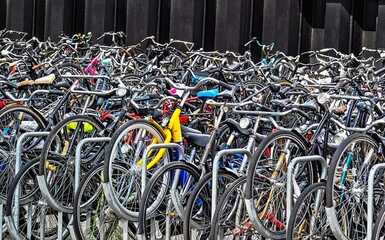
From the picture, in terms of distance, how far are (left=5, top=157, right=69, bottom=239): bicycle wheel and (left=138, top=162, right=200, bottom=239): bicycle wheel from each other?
846 mm

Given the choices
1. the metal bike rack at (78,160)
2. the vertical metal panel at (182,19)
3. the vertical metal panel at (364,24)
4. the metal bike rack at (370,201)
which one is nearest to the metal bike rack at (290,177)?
the metal bike rack at (370,201)

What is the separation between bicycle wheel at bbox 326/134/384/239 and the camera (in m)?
5.80

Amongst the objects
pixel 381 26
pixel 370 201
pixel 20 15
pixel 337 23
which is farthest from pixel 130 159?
pixel 20 15

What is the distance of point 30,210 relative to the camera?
22.0 ft

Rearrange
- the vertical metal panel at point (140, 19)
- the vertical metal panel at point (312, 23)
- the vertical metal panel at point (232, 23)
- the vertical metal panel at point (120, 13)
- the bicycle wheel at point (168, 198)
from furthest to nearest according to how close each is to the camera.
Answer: the vertical metal panel at point (120, 13) < the vertical metal panel at point (140, 19) < the vertical metal panel at point (312, 23) < the vertical metal panel at point (232, 23) < the bicycle wheel at point (168, 198)

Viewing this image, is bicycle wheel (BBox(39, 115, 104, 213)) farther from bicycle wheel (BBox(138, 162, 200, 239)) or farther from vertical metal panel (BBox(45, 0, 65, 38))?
vertical metal panel (BBox(45, 0, 65, 38))

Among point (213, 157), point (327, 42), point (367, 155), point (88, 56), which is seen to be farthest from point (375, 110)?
point (327, 42)

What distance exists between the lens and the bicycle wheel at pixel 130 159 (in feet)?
20.1

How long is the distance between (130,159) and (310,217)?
1519mm

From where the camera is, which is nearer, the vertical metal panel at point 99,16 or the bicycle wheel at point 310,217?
the bicycle wheel at point 310,217

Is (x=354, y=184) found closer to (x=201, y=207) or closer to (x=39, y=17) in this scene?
(x=201, y=207)

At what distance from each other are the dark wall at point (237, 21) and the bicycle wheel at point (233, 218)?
12.6 meters

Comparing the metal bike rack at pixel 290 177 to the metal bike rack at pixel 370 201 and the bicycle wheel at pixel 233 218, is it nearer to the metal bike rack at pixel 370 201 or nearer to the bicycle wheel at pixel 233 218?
the bicycle wheel at pixel 233 218

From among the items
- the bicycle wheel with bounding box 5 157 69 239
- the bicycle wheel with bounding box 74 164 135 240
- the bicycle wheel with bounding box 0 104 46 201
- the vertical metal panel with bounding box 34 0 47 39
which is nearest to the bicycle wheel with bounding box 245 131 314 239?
the bicycle wheel with bounding box 74 164 135 240
